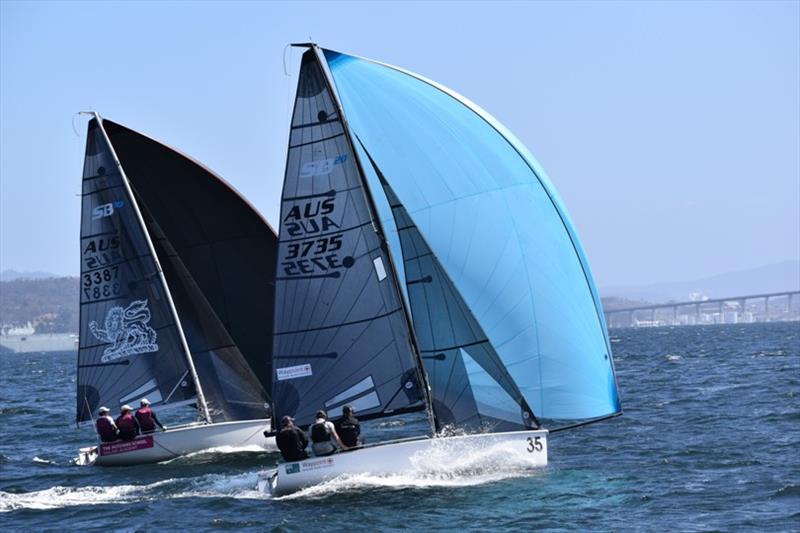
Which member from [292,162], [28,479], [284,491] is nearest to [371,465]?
[284,491]

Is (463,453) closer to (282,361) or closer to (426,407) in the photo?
(426,407)

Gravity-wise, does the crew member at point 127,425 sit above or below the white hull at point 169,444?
above

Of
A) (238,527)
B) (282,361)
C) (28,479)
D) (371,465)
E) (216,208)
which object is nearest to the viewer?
(238,527)

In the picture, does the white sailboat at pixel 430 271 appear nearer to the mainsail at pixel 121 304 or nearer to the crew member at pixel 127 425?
the crew member at pixel 127 425

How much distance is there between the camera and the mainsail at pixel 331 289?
16125 mm

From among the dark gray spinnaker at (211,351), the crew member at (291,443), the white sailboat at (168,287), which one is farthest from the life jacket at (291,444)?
the dark gray spinnaker at (211,351)

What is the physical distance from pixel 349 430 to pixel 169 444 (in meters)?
5.07

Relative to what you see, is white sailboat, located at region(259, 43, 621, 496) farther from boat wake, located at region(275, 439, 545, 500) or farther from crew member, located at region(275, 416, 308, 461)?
crew member, located at region(275, 416, 308, 461)

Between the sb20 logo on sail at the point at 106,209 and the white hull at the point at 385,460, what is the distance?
701 cm

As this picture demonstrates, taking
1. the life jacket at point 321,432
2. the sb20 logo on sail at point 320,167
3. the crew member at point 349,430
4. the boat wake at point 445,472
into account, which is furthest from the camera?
the sb20 logo on sail at point 320,167

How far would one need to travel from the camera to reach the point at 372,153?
1642 centimetres

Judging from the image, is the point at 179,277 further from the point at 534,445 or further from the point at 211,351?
the point at 534,445

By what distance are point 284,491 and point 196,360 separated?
6.51 m

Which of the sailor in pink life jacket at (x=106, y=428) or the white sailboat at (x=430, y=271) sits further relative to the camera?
the sailor in pink life jacket at (x=106, y=428)
